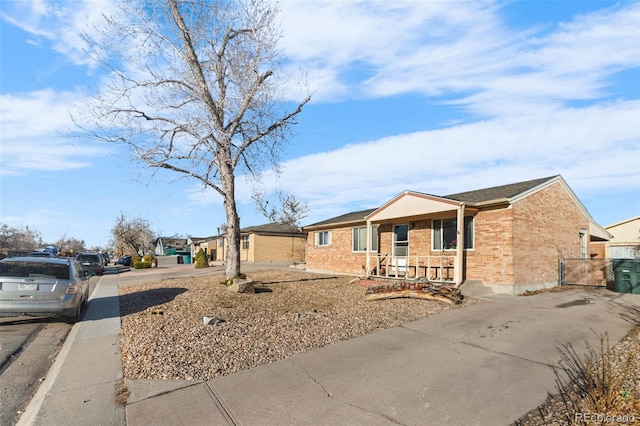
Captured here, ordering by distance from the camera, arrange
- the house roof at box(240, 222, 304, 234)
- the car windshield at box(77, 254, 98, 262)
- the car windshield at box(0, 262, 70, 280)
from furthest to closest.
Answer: the house roof at box(240, 222, 304, 234)
the car windshield at box(77, 254, 98, 262)
the car windshield at box(0, 262, 70, 280)

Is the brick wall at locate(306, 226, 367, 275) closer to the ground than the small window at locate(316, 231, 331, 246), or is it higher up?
closer to the ground

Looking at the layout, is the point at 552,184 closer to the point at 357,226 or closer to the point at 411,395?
the point at 357,226

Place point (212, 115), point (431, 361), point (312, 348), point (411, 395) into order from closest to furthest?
point (411, 395) → point (431, 361) → point (312, 348) → point (212, 115)

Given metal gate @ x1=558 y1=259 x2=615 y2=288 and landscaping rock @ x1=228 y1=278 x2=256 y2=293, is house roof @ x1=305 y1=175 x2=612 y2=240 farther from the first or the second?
landscaping rock @ x1=228 y1=278 x2=256 y2=293

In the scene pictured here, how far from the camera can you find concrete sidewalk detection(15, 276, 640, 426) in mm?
4031

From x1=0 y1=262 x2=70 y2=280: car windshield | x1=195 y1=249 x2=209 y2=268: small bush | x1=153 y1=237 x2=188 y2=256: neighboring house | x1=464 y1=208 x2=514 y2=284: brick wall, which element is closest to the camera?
x1=0 y1=262 x2=70 y2=280: car windshield

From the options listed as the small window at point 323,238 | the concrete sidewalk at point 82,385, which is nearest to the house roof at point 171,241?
the small window at point 323,238

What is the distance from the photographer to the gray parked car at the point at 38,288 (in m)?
7.72

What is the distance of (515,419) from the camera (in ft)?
13.1

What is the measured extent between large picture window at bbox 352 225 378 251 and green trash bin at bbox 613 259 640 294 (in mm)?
9264

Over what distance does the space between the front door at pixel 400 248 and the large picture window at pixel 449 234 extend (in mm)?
→ 1658

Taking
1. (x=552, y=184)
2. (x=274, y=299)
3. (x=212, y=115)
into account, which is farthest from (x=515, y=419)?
(x=552, y=184)

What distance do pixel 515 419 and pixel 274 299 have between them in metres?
7.44

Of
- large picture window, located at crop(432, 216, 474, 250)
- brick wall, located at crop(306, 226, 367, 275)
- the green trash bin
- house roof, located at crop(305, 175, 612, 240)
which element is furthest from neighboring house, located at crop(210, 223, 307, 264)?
the green trash bin
